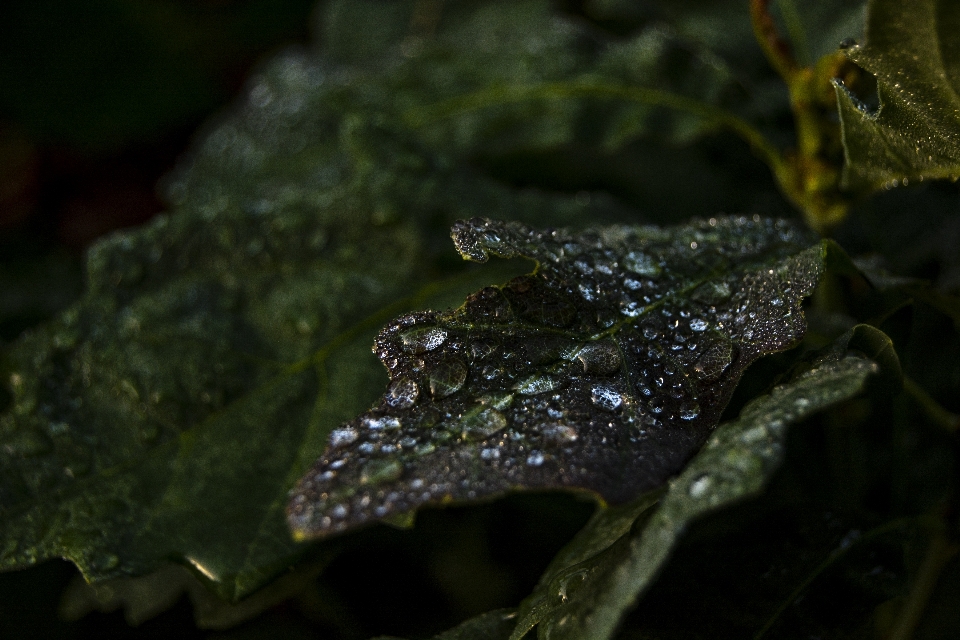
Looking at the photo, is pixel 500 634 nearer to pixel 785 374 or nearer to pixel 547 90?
pixel 785 374

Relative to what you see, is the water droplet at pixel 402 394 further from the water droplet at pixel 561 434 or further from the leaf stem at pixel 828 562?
the leaf stem at pixel 828 562

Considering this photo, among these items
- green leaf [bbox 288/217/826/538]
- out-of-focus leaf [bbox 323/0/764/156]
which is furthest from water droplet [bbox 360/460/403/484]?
out-of-focus leaf [bbox 323/0/764/156]

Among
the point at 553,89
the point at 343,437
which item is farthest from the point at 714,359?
the point at 553,89

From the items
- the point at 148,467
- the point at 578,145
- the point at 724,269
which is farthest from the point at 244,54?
the point at 724,269

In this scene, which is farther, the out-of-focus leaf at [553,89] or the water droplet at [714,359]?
the out-of-focus leaf at [553,89]

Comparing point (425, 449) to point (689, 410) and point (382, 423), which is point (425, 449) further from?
point (689, 410)

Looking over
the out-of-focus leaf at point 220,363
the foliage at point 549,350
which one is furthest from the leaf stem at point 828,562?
the out-of-focus leaf at point 220,363

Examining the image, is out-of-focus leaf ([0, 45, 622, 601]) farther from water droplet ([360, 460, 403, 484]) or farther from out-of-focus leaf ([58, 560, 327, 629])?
water droplet ([360, 460, 403, 484])

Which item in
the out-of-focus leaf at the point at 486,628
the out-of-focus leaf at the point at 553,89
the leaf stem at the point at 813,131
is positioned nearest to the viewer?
the out-of-focus leaf at the point at 486,628
